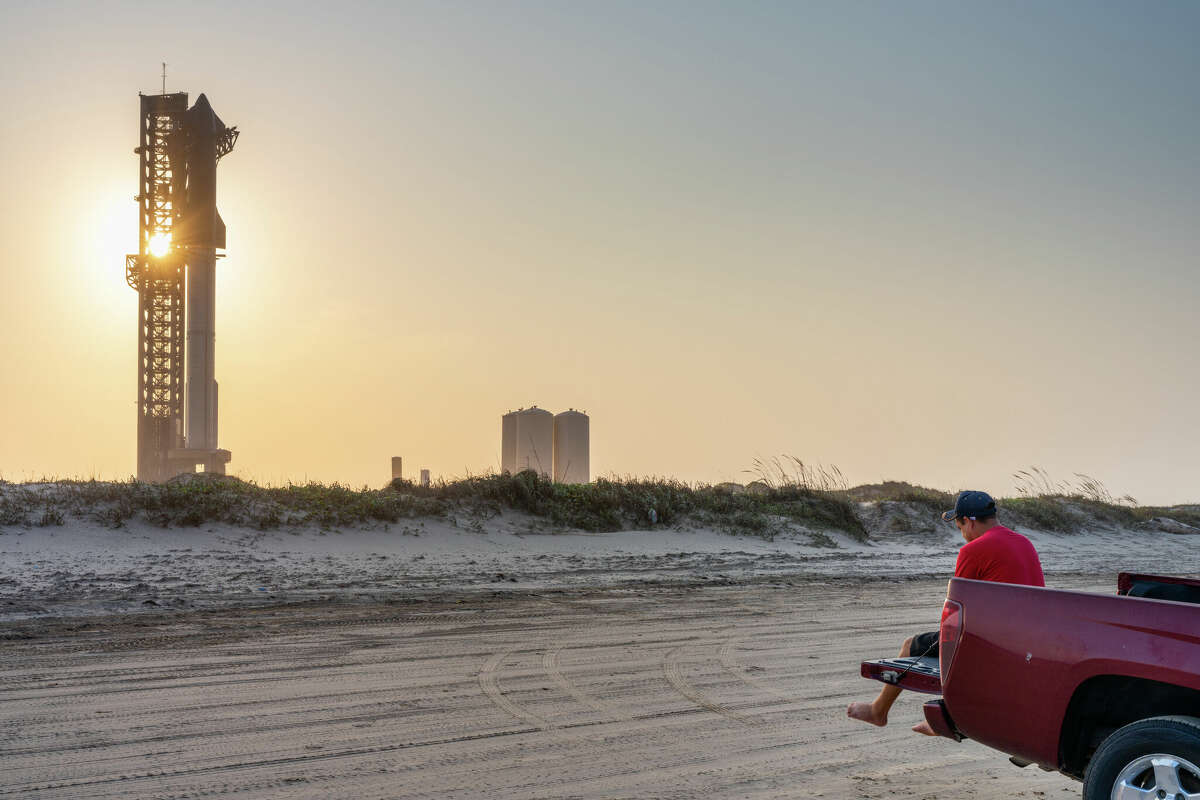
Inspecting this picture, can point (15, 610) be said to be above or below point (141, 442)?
below

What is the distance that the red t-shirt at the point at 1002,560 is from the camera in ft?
18.3

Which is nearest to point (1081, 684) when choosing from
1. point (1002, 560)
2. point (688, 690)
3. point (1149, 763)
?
point (1149, 763)

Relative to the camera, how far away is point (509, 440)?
40.5 meters

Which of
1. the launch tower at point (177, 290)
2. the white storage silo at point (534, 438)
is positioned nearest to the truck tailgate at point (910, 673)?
the white storage silo at point (534, 438)

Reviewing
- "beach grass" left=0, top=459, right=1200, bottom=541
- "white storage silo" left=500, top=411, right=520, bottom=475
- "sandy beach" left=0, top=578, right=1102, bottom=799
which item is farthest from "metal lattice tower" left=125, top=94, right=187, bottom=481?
"sandy beach" left=0, top=578, right=1102, bottom=799

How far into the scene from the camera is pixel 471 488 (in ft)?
71.3

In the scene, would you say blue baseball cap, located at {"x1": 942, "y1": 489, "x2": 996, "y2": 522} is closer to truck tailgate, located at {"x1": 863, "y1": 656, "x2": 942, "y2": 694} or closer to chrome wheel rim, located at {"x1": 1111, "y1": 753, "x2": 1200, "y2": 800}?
truck tailgate, located at {"x1": 863, "y1": 656, "x2": 942, "y2": 694}

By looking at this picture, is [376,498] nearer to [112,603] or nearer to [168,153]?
[112,603]

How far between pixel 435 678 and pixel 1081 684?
529 centimetres

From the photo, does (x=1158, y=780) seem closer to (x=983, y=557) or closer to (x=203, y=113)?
(x=983, y=557)

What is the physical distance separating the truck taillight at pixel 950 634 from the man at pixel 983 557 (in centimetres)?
62

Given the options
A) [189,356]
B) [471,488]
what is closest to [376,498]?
[471,488]

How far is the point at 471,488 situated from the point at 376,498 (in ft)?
7.85

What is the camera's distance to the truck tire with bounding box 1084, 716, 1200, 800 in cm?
388
